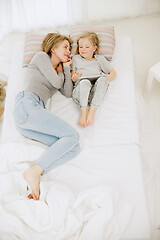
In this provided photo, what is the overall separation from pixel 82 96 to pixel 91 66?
32cm

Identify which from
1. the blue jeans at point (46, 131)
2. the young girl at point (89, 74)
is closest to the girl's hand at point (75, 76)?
the young girl at point (89, 74)

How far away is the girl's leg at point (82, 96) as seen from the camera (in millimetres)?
1617

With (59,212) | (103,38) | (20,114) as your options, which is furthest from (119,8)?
(59,212)

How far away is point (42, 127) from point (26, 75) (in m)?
0.47

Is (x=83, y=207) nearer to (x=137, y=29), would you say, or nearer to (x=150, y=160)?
(x=150, y=160)

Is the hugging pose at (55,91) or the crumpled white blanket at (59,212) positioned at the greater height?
the hugging pose at (55,91)

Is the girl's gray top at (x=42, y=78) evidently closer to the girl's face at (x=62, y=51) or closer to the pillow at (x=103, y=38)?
the girl's face at (x=62, y=51)

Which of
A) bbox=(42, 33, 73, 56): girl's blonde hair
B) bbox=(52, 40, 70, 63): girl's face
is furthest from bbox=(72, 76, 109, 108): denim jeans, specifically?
bbox=(42, 33, 73, 56): girl's blonde hair

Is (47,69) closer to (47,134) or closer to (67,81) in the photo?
(67,81)

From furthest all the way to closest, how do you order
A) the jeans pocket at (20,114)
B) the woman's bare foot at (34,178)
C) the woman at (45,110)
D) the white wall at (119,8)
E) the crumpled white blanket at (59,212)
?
the white wall at (119,8) → the jeans pocket at (20,114) → the woman at (45,110) → the woman's bare foot at (34,178) → the crumpled white blanket at (59,212)

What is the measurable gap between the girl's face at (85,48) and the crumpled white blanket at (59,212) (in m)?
1.02

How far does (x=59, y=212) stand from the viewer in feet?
3.82

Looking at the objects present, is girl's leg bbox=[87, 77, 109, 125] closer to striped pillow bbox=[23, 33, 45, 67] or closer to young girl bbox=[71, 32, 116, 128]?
young girl bbox=[71, 32, 116, 128]

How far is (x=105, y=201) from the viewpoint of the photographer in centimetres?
122
